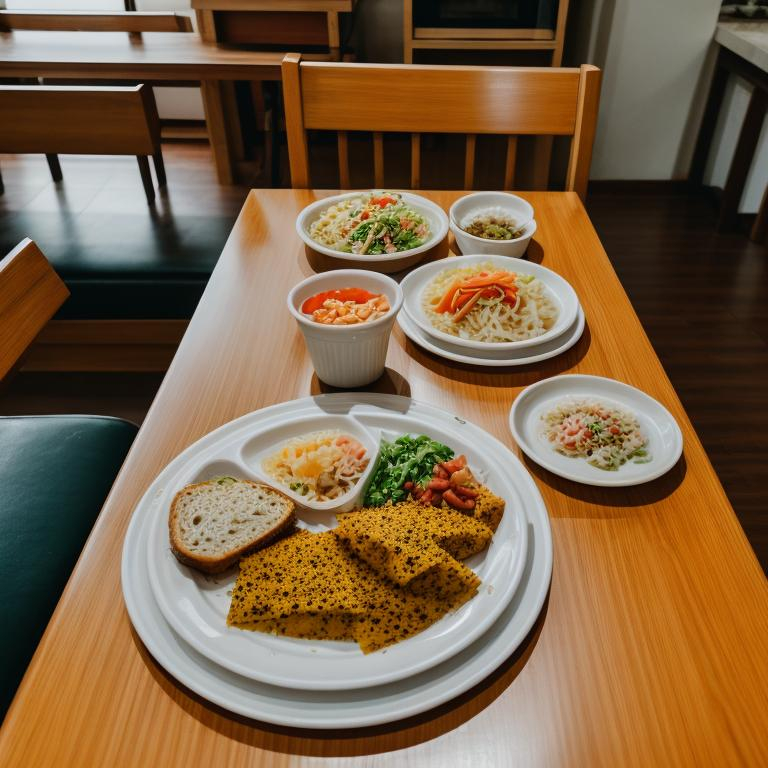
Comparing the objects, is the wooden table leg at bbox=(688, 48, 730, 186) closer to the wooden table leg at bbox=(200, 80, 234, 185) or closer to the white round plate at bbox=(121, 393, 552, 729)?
the wooden table leg at bbox=(200, 80, 234, 185)

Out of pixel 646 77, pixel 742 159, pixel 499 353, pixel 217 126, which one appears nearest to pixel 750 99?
pixel 742 159

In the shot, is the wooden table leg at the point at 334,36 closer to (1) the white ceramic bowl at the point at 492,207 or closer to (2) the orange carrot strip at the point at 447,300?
(1) the white ceramic bowl at the point at 492,207

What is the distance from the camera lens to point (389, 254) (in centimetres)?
134

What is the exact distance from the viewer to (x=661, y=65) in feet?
12.3

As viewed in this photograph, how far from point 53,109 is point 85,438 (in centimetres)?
154

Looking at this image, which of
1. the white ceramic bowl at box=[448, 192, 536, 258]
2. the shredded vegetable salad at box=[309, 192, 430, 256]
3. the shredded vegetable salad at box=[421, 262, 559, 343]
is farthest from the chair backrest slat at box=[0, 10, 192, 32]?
the shredded vegetable salad at box=[421, 262, 559, 343]

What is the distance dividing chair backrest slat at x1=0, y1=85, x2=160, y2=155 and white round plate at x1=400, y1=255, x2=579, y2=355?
162 centimetres

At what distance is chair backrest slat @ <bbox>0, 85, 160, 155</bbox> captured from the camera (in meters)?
2.33

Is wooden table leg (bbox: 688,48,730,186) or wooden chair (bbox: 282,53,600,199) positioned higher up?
wooden chair (bbox: 282,53,600,199)

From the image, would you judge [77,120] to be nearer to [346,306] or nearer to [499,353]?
[346,306]

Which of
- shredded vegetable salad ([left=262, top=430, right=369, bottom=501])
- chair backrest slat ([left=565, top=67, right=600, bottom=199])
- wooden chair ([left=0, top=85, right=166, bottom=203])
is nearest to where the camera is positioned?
shredded vegetable salad ([left=262, top=430, right=369, bottom=501])

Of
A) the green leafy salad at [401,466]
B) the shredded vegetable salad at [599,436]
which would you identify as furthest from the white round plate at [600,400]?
the green leafy salad at [401,466]

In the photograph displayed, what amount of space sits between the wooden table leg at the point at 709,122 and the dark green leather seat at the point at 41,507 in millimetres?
3821

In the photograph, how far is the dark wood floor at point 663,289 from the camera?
7.88ft
